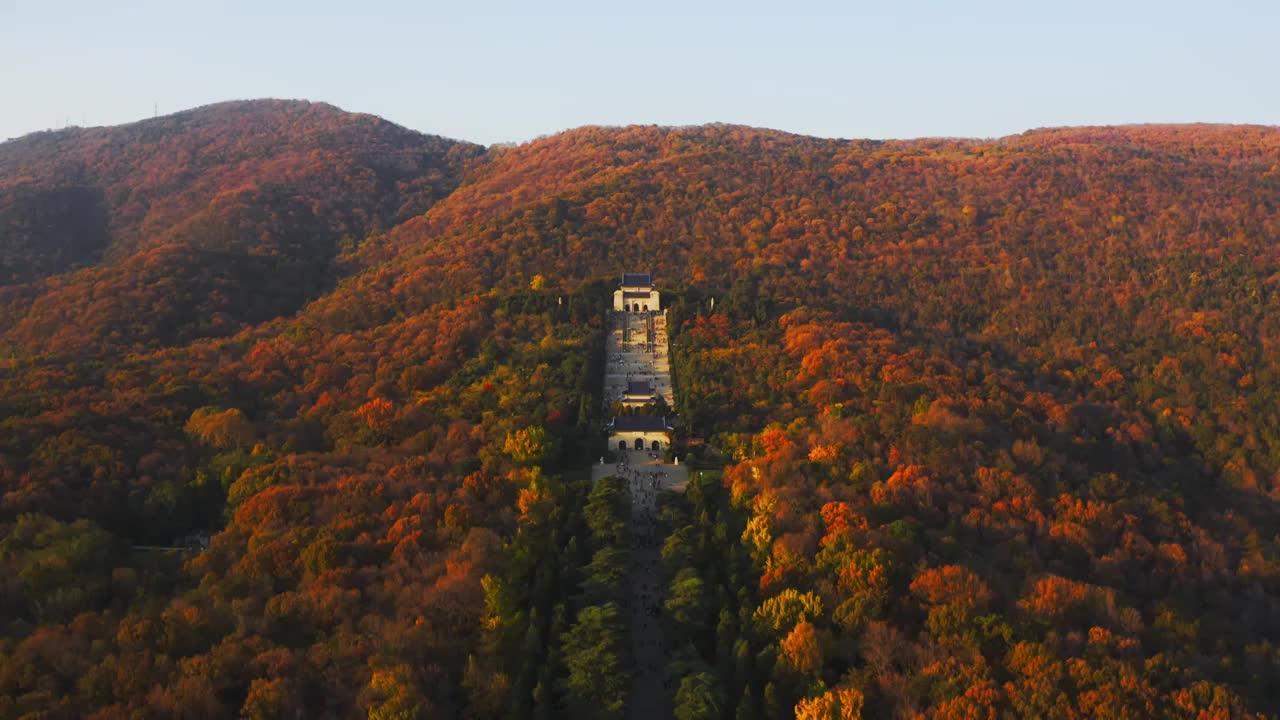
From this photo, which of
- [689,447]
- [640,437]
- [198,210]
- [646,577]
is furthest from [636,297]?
[198,210]

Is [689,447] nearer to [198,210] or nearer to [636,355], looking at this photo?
[636,355]

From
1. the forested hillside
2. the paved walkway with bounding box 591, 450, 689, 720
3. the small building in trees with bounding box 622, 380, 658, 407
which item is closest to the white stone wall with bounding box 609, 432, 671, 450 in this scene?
the paved walkway with bounding box 591, 450, 689, 720

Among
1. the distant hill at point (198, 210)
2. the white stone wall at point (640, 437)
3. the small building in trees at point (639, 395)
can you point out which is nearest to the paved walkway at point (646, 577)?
the white stone wall at point (640, 437)

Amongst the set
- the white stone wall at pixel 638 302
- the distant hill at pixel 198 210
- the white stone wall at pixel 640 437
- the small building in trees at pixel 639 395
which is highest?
the distant hill at pixel 198 210

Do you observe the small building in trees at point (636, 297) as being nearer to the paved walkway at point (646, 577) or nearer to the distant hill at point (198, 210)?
the paved walkway at point (646, 577)

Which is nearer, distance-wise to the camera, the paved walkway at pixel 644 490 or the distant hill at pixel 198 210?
the paved walkway at pixel 644 490

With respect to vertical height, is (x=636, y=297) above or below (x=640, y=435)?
above

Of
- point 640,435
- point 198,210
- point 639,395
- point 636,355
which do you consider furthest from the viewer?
point 198,210

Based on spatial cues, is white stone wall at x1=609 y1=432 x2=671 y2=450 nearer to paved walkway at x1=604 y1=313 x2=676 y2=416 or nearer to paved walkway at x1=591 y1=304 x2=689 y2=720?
paved walkway at x1=591 y1=304 x2=689 y2=720
